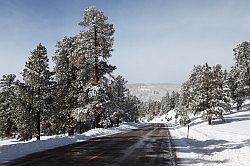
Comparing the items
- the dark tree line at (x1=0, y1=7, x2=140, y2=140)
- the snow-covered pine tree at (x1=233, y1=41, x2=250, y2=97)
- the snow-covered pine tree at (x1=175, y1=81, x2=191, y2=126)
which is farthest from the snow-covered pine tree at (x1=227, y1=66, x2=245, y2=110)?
the dark tree line at (x1=0, y1=7, x2=140, y2=140)

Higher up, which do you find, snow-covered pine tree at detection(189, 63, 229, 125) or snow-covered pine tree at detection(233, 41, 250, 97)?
snow-covered pine tree at detection(233, 41, 250, 97)

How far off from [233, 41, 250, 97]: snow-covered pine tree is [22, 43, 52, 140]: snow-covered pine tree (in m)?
48.5

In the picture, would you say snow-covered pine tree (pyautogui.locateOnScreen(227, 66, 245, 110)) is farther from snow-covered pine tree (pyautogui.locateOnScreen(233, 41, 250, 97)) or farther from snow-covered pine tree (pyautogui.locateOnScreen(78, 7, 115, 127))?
snow-covered pine tree (pyautogui.locateOnScreen(78, 7, 115, 127))

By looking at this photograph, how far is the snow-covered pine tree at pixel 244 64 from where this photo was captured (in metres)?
76.1

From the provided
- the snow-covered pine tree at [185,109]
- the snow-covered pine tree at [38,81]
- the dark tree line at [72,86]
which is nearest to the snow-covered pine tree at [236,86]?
the snow-covered pine tree at [185,109]

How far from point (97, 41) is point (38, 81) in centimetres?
1008

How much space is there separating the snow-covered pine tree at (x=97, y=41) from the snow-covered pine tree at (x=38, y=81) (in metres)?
7.03

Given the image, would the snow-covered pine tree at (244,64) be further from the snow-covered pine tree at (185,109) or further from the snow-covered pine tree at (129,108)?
the snow-covered pine tree at (129,108)

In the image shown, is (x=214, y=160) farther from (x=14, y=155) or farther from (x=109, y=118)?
(x=109, y=118)

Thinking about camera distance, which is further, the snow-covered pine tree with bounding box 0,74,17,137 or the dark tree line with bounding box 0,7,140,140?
the snow-covered pine tree with bounding box 0,74,17,137

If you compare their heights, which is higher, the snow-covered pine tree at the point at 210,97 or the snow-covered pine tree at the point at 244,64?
the snow-covered pine tree at the point at 244,64

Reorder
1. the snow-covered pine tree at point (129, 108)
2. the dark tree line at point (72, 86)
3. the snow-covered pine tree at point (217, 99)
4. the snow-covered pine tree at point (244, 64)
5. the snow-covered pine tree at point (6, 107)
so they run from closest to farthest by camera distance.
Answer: the dark tree line at point (72, 86)
the snow-covered pine tree at point (217, 99)
the snow-covered pine tree at point (6, 107)
the snow-covered pine tree at point (244, 64)
the snow-covered pine tree at point (129, 108)

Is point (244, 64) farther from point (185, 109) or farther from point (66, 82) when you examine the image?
point (66, 82)

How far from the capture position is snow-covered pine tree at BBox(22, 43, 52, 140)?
44688 millimetres
